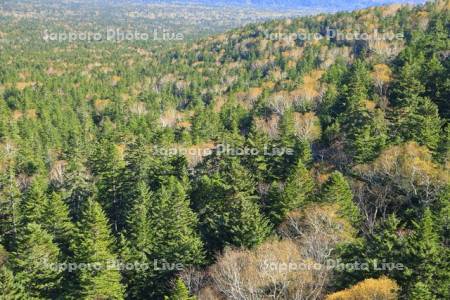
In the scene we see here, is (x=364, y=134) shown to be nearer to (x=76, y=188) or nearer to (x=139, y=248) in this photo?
Answer: (x=139, y=248)

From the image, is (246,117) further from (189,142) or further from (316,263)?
(316,263)

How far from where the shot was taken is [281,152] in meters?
56.8

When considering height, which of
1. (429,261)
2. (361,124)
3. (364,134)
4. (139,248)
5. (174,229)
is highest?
(364,134)

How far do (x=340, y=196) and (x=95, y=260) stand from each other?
21.5 meters

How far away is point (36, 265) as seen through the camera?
133 feet

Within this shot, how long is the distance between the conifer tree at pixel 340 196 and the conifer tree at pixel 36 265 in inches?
945

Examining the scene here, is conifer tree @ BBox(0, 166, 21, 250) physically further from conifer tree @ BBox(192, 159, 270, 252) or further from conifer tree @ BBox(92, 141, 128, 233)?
conifer tree @ BBox(192, 159, 270, 252)

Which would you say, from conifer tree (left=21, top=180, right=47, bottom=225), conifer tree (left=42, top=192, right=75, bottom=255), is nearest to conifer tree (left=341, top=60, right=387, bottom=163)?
conifer tree (left=42, top=192, right=75, bottom=255)

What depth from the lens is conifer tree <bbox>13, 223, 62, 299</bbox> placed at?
40438 mm

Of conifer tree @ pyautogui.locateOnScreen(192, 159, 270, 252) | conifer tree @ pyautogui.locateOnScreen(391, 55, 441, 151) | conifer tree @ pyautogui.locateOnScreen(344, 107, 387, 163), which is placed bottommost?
conifer tree @ pyautogui.locateOnScreen(192, 159, 270, 252)

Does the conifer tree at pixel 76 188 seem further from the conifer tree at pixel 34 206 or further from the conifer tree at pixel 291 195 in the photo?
the conifer tree at pixel 291 195

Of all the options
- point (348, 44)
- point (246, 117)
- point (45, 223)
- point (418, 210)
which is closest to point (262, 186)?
point (418, 210)

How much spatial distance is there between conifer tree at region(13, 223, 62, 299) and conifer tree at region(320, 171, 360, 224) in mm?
23991

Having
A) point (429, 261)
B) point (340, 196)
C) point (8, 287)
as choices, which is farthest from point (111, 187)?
point (429, 261)
